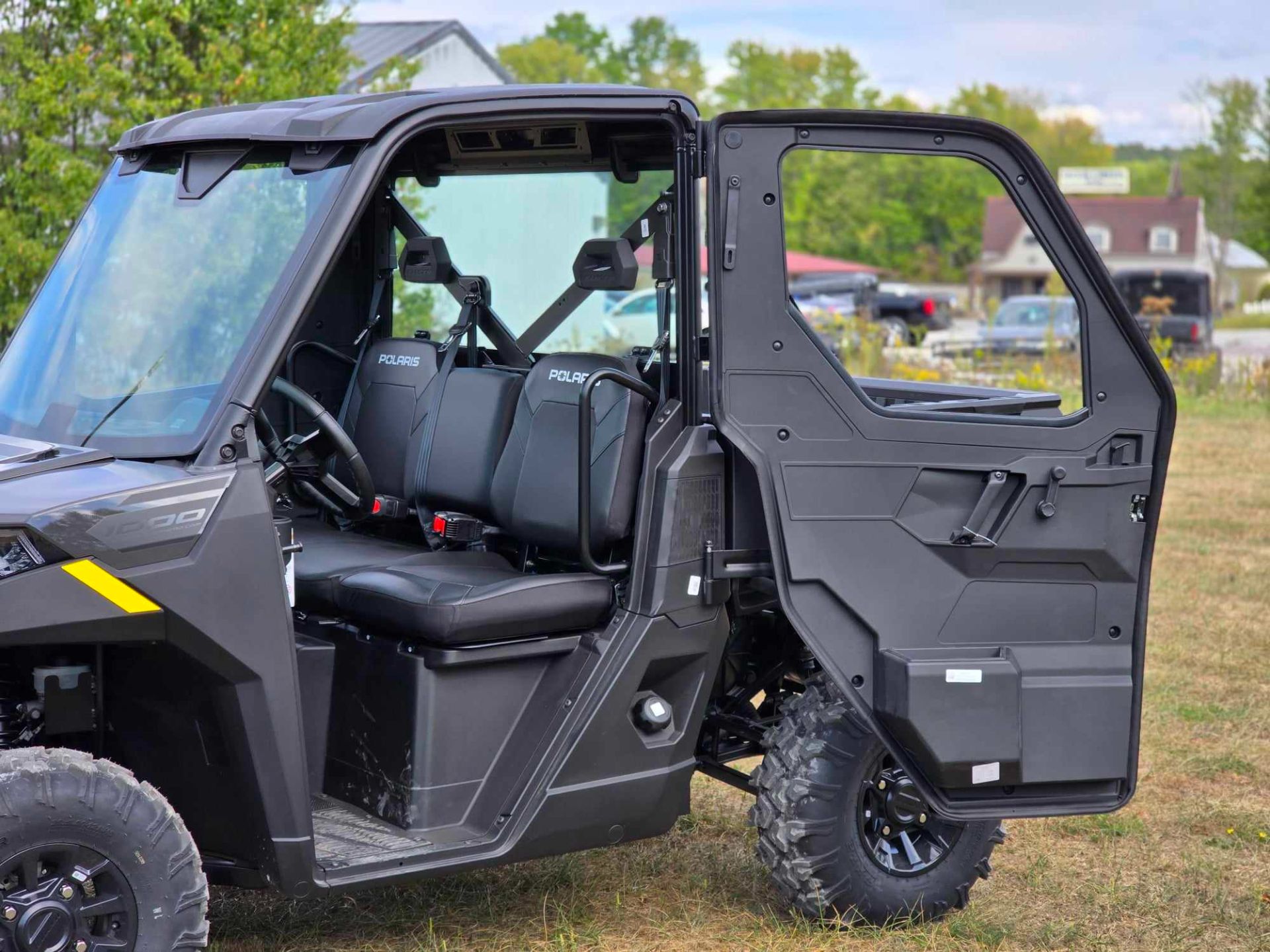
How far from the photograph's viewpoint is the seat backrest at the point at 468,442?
4457mm

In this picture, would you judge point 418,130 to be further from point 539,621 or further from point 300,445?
point 539,621

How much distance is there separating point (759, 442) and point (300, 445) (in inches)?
42.4

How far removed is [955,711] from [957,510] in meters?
0.50

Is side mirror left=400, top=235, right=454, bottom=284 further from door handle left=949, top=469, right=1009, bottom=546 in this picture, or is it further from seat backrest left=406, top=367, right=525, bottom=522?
door handle left=949, top=469, right=1009, bottom=546

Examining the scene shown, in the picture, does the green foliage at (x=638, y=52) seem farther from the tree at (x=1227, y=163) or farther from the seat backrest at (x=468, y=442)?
the seat backrest at (x=468, y=442)

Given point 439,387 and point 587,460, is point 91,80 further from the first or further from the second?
point 587,460

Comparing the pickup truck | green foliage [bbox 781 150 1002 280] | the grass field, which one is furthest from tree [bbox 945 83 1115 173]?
the grass field

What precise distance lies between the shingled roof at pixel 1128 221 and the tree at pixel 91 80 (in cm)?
6106

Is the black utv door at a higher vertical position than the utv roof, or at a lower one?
lower

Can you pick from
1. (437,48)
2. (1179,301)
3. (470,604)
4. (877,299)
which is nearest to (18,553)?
(470,604)

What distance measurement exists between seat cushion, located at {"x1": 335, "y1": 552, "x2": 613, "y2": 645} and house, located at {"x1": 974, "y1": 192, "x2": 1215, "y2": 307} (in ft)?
214

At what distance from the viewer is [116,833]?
297cm

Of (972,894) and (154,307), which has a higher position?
(154,307)

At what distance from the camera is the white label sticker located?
379 centimetres
